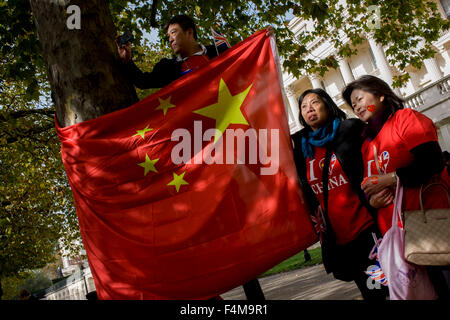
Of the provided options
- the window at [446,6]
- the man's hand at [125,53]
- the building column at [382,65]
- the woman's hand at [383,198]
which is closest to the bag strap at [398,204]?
the woman's hand at [383,198]

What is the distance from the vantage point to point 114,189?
261 centimetres

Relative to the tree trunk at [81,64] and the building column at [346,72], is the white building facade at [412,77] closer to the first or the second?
the building column at [346,72]

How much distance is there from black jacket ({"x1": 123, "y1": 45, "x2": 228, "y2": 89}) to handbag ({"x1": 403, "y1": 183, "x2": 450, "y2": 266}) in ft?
6.46

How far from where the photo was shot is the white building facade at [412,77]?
63.8 ft

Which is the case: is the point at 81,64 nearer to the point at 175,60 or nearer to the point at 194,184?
the point at 175,60

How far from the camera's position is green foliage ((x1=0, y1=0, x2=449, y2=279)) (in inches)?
231

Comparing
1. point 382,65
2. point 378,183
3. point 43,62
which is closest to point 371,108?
point 378,183
